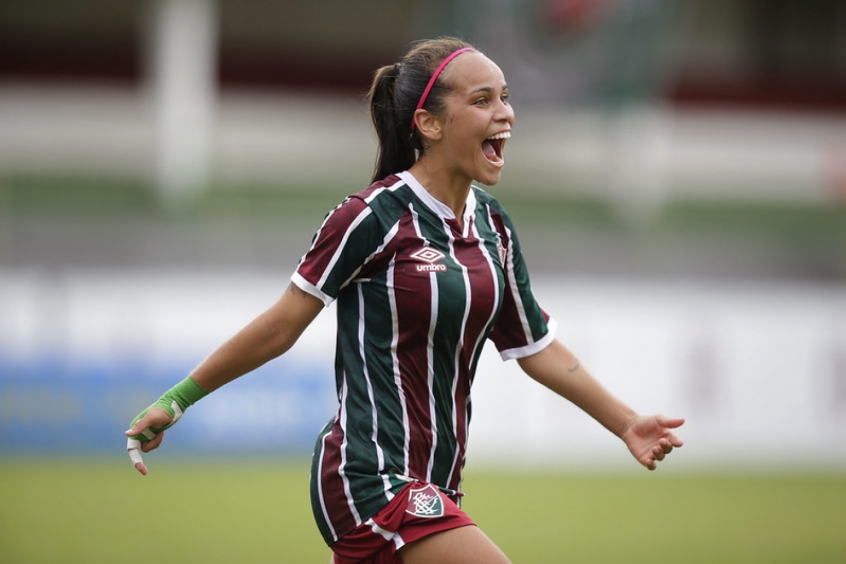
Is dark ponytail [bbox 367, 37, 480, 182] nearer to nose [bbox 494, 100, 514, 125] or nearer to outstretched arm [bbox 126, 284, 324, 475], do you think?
nose [bbox 494, 100, 514, 125]

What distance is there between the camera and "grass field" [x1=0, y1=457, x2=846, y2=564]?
831 centimetres

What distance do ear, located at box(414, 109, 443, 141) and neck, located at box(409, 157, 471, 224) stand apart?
105 millimetres

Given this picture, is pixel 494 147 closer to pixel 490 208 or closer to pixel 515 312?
pixel 490 208

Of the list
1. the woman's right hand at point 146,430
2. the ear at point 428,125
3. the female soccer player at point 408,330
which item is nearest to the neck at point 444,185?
the female soccer player at point 408,330

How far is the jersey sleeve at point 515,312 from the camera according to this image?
170 inches

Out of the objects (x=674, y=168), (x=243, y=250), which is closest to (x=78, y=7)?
(x=243, y=250)

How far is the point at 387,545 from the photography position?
383cm

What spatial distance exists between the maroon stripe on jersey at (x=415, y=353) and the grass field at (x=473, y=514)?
433cm

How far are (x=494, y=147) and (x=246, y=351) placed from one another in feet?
3.64

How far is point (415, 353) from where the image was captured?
12.9ft

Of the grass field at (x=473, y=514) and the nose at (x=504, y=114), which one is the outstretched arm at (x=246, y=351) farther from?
the grass field at (x=473, y=514)

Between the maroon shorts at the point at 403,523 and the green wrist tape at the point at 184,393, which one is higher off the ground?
the green wrist tape at the point at 184,393

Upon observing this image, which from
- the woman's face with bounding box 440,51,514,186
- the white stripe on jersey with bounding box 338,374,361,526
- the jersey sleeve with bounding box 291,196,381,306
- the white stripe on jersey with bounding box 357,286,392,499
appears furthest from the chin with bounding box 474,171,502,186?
the white stripe on jersey with bounding box 338,374,361,526

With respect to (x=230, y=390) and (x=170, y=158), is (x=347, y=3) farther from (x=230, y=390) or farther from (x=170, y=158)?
(x=230, y=390)
